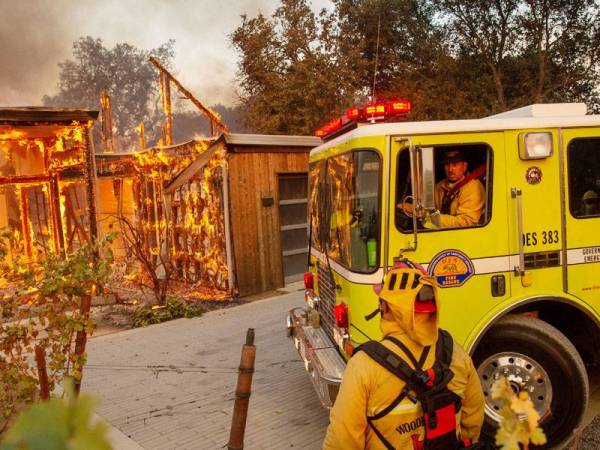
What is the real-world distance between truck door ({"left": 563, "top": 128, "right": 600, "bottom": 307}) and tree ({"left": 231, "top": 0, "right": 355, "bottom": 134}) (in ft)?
54.9

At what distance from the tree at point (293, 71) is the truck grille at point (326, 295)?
52.8 ft

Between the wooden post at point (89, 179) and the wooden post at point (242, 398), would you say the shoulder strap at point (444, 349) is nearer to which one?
the wooden post at point (242, 398)

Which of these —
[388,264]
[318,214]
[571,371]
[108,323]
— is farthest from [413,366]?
[108,323]

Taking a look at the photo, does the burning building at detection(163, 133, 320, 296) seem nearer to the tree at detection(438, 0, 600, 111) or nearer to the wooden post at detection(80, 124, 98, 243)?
the wooden post at detection(80, 124, 98, 243)

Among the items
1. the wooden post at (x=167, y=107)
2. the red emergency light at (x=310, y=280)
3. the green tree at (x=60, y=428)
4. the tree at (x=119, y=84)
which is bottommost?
the red emergency light at (x=310, y=280)

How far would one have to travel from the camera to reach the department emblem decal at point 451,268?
12.9 feet

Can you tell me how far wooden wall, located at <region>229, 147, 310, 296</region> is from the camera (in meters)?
10.1

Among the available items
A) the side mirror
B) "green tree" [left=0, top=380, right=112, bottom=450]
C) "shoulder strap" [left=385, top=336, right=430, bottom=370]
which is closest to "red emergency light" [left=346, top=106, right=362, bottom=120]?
the side mirror

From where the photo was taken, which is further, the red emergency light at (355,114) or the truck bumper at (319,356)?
the red emergency light at (355,114)

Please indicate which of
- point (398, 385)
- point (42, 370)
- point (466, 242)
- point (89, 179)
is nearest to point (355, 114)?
point (466, 242)

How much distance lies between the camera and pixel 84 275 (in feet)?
12.5

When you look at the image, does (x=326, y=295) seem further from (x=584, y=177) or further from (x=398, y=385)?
(x=398, y=385)

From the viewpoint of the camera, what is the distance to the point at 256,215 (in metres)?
10.4

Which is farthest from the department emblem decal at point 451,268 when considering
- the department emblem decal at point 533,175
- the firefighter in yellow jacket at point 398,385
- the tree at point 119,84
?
the tree at point 119,84
